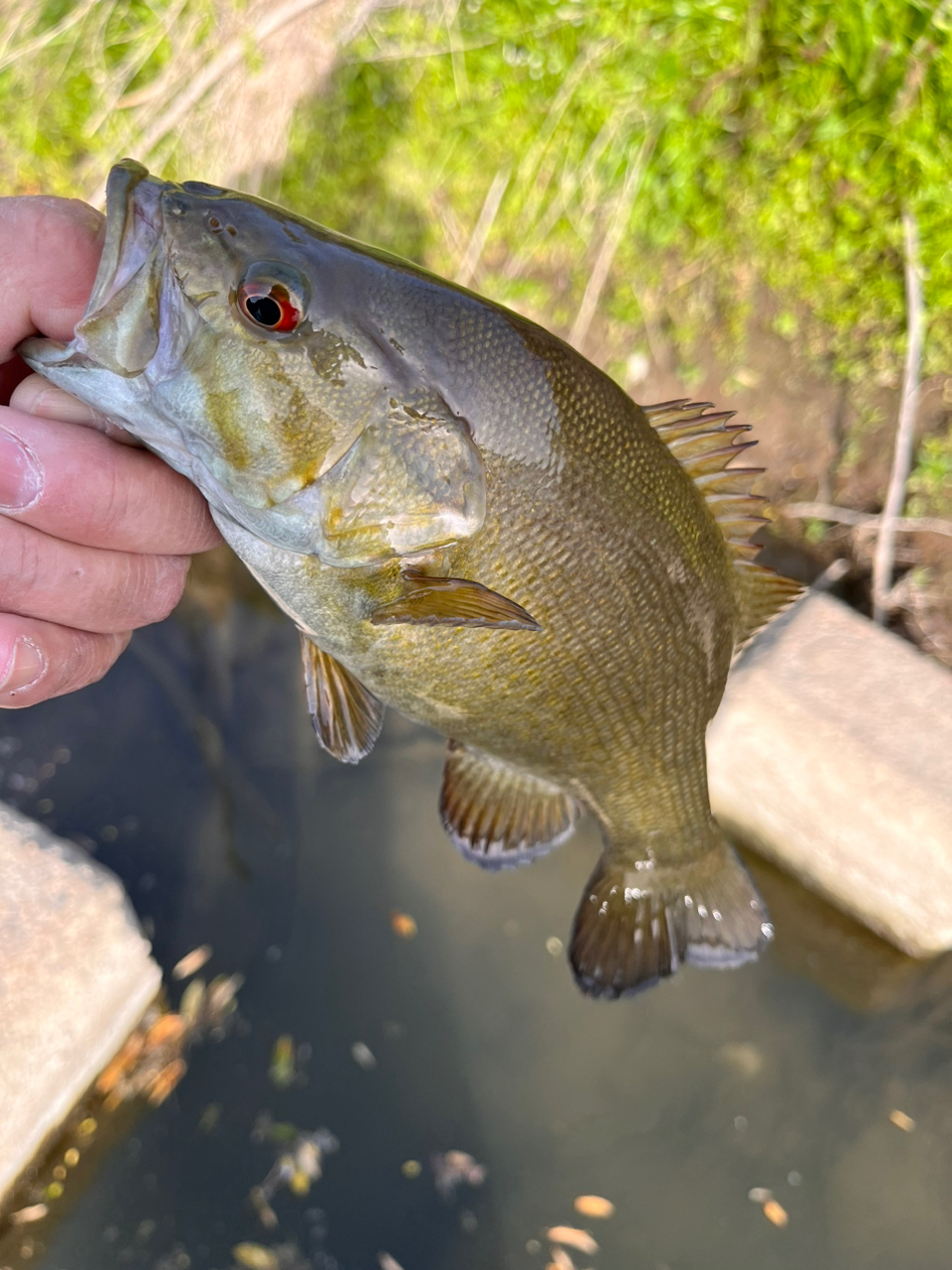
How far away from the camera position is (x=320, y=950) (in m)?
2.50

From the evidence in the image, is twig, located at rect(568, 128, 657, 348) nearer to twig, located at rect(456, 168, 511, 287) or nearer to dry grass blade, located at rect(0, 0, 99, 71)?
twig, located at rect(456, 168, 511, 287)

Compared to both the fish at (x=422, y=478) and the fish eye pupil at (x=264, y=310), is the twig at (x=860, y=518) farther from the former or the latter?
the fish eye pupil at (x=264, y=310)

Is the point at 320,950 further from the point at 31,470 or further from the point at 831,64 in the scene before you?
the point at 831,64

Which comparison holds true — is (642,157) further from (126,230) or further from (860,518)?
(126,230)

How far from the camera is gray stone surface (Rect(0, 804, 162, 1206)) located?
1.88 meters

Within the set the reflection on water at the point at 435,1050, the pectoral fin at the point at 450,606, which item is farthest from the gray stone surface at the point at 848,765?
the pectoral fin at the point at 450,606

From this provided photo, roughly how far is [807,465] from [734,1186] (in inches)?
90.7

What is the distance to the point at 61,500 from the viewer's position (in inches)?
45.1

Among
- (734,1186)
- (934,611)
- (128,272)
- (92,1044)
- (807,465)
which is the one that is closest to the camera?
(128,272)

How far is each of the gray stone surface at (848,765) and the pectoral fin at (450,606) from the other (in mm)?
1466

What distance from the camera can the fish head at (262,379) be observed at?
3.29 feet

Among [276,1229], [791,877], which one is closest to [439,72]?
[791,877]

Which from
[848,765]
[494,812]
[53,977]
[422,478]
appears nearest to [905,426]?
[848,765]

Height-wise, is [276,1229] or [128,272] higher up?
Result: [128,272]
